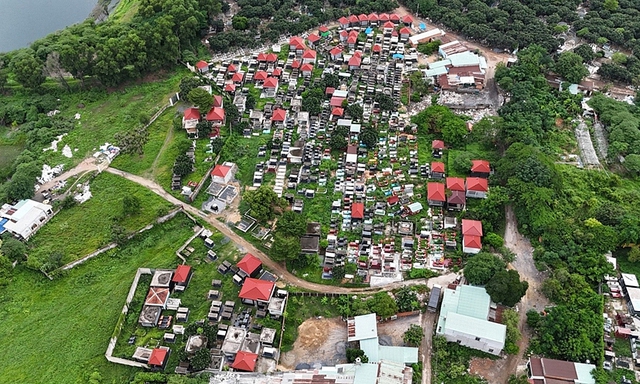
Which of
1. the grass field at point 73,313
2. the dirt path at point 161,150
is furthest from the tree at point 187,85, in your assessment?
the grass field at point 73,313

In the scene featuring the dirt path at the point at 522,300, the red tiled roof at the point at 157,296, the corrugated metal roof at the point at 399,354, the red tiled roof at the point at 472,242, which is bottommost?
the dirt path at the point at 522,300

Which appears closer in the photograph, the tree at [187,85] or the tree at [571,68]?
the tree at [187,85]

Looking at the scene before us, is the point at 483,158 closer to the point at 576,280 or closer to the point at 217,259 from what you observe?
the point at 576,280

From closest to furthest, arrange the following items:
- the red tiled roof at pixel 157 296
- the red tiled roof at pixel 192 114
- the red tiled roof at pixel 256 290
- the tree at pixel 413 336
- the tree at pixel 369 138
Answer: the tree at pixel 413 336 → the red tiled roof at pixel 256 290 → the red tiled roof at pixel 157 296 → the tree at pixel 369 138 → the red tiled roof at pixel 192 114

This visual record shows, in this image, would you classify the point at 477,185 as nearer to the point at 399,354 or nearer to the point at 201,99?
the point at 399,354

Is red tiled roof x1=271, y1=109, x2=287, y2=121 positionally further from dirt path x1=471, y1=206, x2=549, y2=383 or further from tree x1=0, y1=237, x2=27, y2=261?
tree x1=0, y1=237, x2=27, y2=261

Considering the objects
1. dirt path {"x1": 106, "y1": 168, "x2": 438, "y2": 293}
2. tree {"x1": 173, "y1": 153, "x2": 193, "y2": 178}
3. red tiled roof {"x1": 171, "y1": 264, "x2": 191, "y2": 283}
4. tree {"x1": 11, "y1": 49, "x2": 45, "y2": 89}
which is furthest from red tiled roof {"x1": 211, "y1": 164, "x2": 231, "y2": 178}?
tree {"x1": 11, "y1": 49, "x2": 45, "y2": 89}

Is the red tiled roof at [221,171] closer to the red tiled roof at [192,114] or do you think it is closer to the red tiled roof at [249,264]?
the red tiled roof at [192,114]

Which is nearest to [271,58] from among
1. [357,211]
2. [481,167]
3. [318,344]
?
[357,211]
